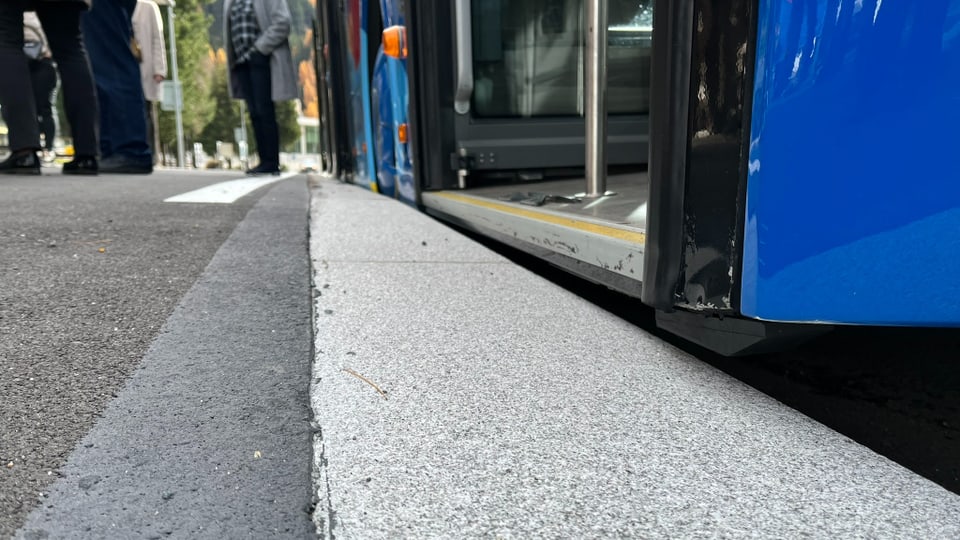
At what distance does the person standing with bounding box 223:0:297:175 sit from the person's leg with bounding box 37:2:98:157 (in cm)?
243

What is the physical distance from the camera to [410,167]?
381 cm

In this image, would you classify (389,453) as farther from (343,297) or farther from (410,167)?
(410,167)

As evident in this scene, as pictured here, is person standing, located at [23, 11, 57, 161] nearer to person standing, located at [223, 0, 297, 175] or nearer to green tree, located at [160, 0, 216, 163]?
person standing, located at [223, 0, 297, 175]

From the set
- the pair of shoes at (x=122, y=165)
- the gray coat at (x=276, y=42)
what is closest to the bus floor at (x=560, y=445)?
the pair of shoes at (x=122, y=165)

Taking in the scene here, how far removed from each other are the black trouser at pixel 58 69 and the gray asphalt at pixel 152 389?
2.68 meters

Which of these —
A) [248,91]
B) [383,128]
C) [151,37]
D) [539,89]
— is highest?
[151,37]

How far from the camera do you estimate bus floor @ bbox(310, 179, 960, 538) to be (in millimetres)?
842

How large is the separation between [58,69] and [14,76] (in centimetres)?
43

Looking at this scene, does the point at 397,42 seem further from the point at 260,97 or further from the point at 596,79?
the point at 260,97

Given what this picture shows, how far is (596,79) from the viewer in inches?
87.4

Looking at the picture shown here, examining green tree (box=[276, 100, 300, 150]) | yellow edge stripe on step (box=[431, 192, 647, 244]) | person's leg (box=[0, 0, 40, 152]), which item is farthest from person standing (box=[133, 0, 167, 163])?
green tree (box=[276, 100, 300, 150])

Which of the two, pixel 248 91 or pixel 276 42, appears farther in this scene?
pixel 248 91

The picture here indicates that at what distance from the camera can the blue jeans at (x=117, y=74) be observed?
5336 millimetres

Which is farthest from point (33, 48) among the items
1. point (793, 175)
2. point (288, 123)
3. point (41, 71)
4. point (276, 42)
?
point (288, 123)
